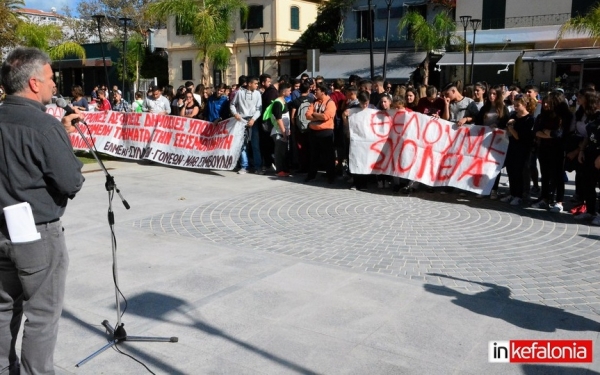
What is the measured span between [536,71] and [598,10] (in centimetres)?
581

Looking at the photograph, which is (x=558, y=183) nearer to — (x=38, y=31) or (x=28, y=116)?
(x=28, y=116)

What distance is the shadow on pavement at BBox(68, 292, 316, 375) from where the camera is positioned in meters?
4.10

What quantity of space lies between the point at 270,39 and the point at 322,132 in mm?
29966

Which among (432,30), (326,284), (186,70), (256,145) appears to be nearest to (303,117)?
(256,145)

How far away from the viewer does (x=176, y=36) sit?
44.2m

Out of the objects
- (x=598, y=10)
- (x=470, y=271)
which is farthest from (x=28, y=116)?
(x=598, y=10)

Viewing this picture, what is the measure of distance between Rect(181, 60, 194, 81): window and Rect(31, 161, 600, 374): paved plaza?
35652 millimetres

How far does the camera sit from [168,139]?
43.6 ft

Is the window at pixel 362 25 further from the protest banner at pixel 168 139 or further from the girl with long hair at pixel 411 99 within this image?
the girl with long hair at pixel 411 99

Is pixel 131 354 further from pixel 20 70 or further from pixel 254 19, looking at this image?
pixel 254 19

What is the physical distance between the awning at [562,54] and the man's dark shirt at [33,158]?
83.5 ft

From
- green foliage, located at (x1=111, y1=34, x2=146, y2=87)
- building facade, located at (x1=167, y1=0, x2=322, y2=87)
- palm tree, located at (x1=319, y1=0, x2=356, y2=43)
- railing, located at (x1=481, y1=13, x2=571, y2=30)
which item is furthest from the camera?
green foliage, located at (x1=111, y1=34, x2=146, y2=87)

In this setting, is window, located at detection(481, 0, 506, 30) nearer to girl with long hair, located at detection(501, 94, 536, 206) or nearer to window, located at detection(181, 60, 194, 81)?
window, located at detection(181, 60, 194, 81)

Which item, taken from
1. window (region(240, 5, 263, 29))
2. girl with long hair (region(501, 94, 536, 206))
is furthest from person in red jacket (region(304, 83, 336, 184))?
window (region(240, 5, 263, 29))
